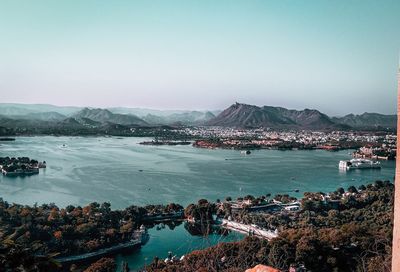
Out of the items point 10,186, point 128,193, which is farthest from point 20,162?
point 128,193

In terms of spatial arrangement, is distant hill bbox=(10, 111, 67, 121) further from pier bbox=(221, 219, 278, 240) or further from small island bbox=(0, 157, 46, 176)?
pier bbox=(221, 219, 278, 240)

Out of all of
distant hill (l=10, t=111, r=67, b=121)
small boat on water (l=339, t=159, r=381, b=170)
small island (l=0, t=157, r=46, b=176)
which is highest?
distant hill (l=10, t=111, r=67, b=121)

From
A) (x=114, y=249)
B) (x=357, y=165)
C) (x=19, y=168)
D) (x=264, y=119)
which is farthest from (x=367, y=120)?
(x=114, y=249)

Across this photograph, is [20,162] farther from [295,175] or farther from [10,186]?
[295,175]

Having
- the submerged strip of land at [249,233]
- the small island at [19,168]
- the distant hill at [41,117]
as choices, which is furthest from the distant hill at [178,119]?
the submerged strip of land at [249,233]

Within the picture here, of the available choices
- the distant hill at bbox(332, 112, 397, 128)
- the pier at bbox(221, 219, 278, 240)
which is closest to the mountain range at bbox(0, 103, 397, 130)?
the distant hill at bbox(332, 112, 397, 128)

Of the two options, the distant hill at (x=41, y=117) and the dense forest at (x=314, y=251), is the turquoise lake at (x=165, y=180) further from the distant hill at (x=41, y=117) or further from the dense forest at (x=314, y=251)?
the distant hill at (x=41, y=117)
